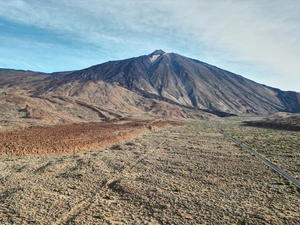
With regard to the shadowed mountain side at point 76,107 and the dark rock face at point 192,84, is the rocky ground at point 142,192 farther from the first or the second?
the dark rock face at point 192,84

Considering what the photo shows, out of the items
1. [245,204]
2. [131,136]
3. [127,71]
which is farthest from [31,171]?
[127,71]

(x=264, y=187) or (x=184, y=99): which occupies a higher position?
(x=184, y=99)

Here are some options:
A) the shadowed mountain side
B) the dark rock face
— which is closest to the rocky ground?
the shadowed mountain side

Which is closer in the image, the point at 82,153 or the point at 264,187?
the point at 264,187

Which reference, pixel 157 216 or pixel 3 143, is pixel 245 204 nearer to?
pixel 157 216

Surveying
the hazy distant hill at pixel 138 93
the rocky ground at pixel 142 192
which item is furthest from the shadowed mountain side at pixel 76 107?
the rocky ground at pixel 142 192

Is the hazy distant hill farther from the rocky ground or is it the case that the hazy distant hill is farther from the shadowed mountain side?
the rocky ground

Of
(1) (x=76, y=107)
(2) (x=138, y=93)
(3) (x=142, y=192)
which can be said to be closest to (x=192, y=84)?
(2) (x=138, y=93)
